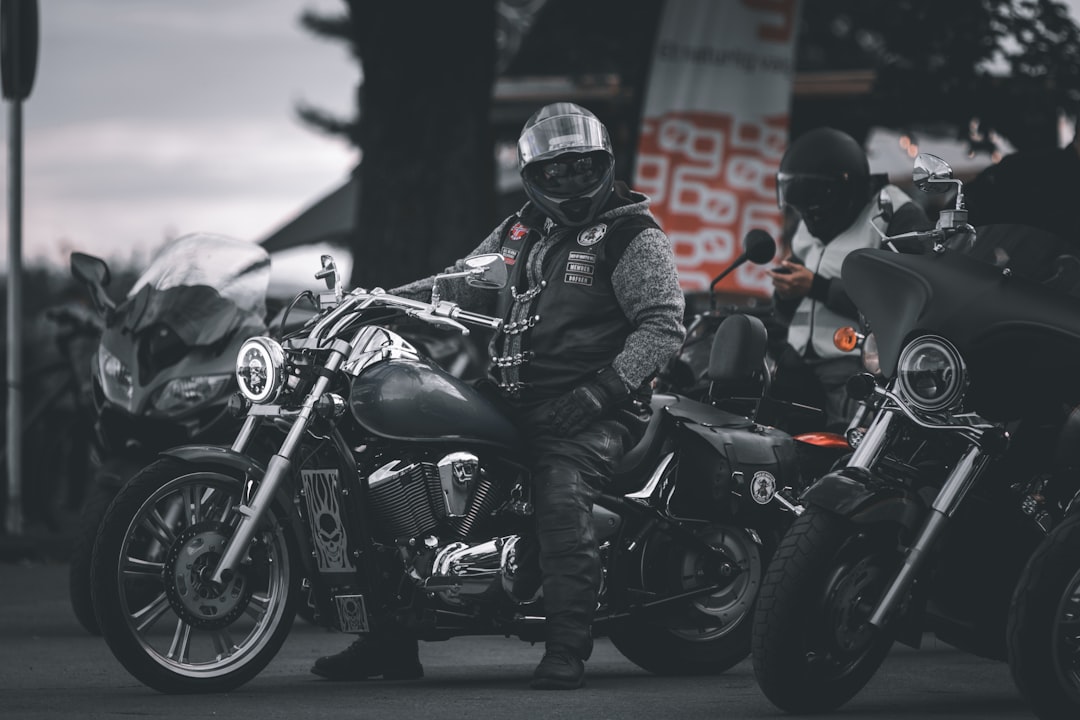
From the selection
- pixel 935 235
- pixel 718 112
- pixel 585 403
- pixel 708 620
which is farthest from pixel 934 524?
pixel 718 112

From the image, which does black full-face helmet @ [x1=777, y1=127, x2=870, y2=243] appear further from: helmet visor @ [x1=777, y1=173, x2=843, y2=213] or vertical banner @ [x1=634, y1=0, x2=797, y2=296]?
vertical banner @ [x1=634, y1=0, x2=797, y2=296]

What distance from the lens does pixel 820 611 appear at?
5.24m

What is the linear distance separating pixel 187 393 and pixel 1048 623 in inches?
147

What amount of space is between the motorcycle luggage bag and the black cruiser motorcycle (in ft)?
3.58

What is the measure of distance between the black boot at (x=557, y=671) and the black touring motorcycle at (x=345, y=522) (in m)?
0.12

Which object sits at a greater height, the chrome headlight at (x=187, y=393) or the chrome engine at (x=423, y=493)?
the chrome engine at (x=423, y=493)

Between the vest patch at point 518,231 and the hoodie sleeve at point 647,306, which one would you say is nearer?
the hoodie sleeve at point 647,306

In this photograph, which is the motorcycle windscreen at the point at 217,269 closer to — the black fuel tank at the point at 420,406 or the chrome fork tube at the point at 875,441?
the black fuel tank at the point at 420,406

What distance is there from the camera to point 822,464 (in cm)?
704

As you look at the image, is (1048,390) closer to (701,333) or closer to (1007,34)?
(701,333)

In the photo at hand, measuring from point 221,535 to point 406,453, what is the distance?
666 mm

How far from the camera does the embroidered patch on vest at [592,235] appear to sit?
6461mm

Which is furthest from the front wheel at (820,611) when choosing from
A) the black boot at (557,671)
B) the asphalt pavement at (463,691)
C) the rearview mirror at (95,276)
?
the rearview mirror at (95,276)

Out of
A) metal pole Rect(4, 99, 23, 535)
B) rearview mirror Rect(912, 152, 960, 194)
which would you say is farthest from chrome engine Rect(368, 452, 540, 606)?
metal pole Rect(4, 99, 23, 535)
